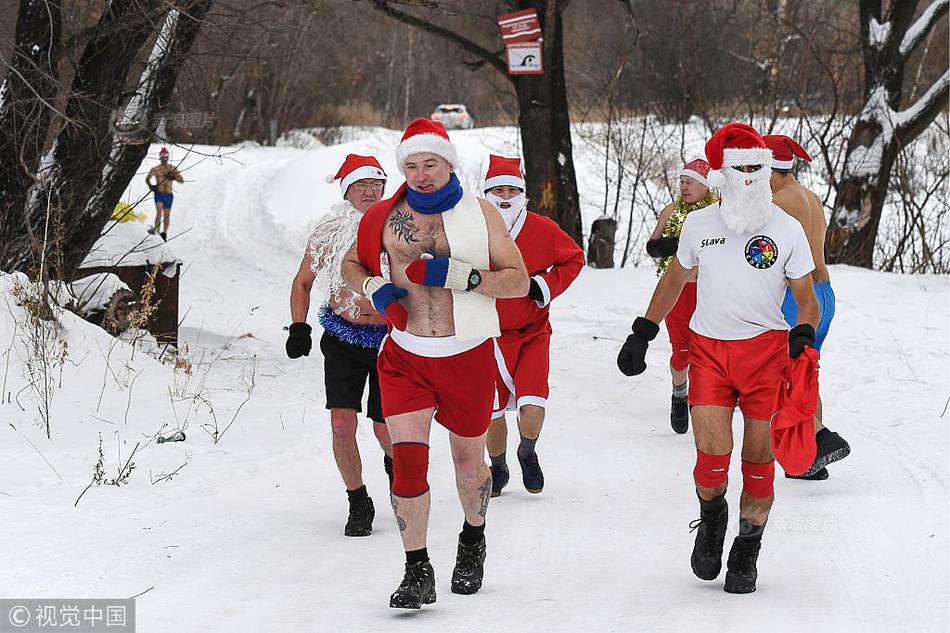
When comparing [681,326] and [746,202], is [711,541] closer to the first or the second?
[746,202]

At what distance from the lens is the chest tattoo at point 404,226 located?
4922 millimetres

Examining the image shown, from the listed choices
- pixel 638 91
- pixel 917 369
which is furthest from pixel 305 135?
pixel 917 369

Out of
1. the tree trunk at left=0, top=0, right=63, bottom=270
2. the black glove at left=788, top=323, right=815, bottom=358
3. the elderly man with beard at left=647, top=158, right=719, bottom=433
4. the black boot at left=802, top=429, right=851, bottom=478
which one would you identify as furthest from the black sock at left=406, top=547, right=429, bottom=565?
the tree trunk at left=0, top=0, right=63, bottom=270

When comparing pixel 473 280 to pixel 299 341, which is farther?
pixel 299 341

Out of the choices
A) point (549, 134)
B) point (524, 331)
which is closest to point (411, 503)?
point (524, 331)

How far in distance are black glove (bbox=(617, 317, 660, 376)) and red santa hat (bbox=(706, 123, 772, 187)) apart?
28.4 inches

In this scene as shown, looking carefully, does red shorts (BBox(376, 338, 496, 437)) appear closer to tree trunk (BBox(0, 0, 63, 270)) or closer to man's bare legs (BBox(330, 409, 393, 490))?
man's bare legs (BBox(330, 409, 393, 490))

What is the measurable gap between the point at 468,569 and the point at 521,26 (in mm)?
12037

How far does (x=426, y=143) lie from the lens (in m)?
4.96

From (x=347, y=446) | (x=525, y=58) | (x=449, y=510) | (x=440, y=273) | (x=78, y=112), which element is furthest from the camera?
(x=525, y=58)

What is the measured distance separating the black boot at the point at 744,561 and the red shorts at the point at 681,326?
345 cm

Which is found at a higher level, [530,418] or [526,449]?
[530,418]

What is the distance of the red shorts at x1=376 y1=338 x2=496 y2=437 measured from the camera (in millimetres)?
4910

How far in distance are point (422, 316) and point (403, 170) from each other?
646 mm
